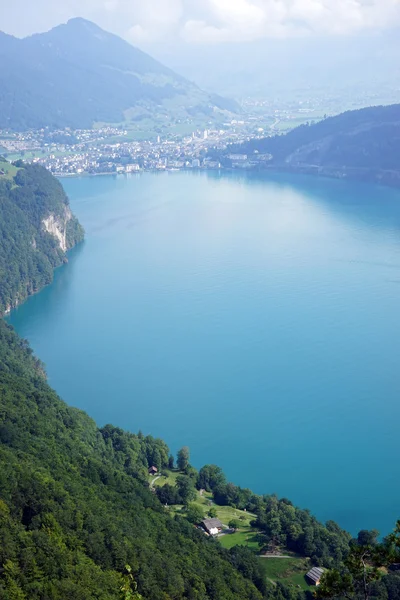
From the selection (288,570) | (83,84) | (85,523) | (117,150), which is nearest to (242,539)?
(288,570)

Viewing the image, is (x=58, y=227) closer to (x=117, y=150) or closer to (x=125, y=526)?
(x=125, y=526)

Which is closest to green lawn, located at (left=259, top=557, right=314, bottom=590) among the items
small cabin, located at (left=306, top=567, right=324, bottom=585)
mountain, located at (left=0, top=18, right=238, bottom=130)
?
small cabin, located at (left=306, top=567, right=324, bottom=585)

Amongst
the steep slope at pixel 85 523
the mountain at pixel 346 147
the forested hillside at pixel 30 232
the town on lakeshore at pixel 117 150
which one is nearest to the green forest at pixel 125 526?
the steep slope at pixel 85 523

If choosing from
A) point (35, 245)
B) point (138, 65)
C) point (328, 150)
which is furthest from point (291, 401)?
point (138, 65)

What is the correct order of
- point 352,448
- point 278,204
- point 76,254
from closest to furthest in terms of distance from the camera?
point 352,448 < point 76,254 < point 278,204

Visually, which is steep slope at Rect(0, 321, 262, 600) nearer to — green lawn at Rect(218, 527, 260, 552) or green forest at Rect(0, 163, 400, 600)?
green forest at Rect(0, 163, 400, 600)

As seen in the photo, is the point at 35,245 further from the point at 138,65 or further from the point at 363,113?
the point at 138,65
